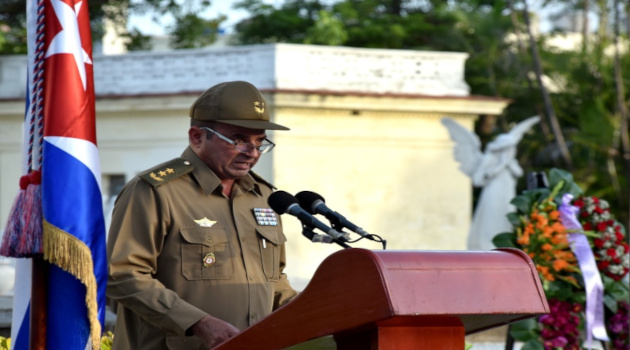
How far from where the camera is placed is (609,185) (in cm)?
2197

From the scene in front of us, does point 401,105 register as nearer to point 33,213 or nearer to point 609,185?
point 609,185

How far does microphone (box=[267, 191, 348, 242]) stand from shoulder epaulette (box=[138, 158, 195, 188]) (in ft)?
1.26

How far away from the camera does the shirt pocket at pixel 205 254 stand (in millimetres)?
3732

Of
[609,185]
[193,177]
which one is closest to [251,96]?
[193,177]

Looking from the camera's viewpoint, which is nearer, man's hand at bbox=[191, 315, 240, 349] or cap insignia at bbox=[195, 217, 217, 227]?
man's hand at bbox=[191, 315, 240, 349]

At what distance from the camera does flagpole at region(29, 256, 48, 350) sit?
4004 millimetres

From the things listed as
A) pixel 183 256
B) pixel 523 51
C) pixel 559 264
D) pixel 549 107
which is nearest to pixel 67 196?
pixel 183 256

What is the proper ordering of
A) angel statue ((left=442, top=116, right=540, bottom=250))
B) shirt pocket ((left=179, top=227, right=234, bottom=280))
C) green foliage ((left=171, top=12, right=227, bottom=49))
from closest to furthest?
shirt pocket ((left=179, top=227, right=234, bottom=280))
angel statue ((left=442, top=116, right=540, bottom=250))
green foliage ((left=171, top=12, right=227, bottom=49))

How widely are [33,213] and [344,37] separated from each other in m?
20.2

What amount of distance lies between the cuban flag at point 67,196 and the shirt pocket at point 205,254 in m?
0.31

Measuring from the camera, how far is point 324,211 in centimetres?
343

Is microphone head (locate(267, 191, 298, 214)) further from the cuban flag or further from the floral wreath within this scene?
the floral wreath

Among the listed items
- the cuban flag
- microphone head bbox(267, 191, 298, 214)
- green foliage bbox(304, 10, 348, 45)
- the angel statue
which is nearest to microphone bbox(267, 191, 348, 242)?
microphone head bbox(267, 191, 298, 214)

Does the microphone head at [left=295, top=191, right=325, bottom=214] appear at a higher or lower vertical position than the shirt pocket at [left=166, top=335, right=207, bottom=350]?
higher
